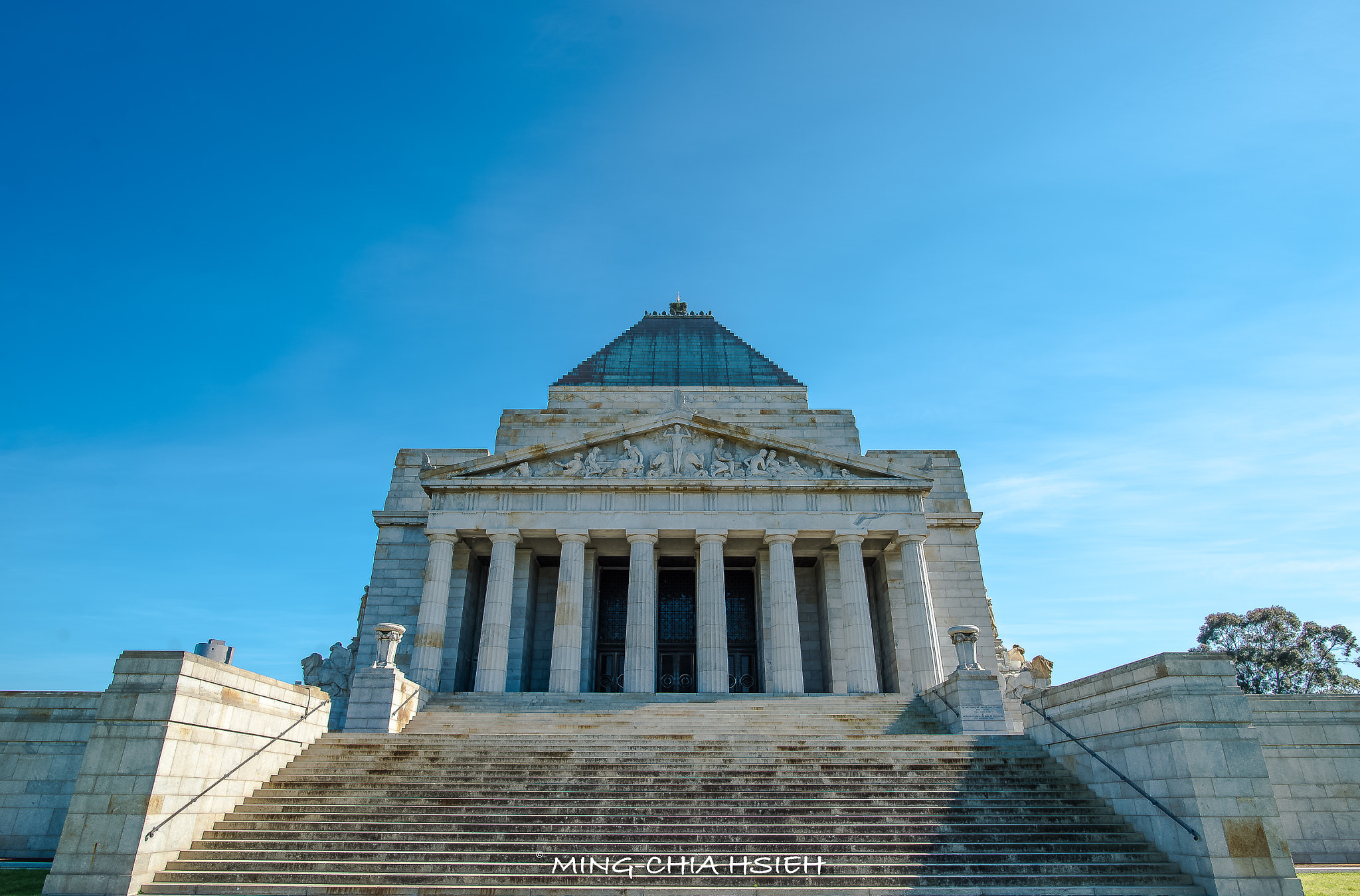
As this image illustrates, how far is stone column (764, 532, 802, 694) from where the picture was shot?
29047mm

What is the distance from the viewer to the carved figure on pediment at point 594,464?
3175cm

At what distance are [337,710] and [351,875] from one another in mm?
19155

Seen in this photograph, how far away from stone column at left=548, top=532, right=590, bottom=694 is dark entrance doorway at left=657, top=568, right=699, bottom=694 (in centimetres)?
505

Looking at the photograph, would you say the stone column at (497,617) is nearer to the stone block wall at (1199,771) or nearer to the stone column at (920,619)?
the stone column at (920,619)

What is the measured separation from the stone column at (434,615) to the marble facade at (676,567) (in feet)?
0.24

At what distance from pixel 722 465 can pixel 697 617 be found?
6.20 m

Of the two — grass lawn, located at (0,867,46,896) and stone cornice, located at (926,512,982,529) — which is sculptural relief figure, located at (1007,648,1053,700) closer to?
stone cornice, located at (926,512,982,529)

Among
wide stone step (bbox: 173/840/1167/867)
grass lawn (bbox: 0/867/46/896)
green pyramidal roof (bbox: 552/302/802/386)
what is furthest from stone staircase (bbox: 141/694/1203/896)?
green pyramidal roof (bbox: 552/302/802/386)

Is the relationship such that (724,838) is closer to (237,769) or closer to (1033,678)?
(237,769)

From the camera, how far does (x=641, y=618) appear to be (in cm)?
3028

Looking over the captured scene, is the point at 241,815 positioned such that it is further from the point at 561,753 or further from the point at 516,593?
the point at 516,593

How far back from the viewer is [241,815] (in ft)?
51.1

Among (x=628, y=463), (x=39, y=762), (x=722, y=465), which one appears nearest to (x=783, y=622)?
(x=722, y=465)

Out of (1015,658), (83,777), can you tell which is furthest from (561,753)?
(1015,658)
